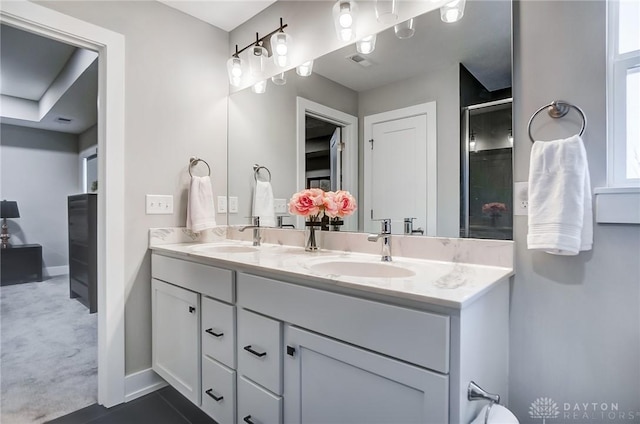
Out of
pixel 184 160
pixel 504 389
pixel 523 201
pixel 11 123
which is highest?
pixel 11 123

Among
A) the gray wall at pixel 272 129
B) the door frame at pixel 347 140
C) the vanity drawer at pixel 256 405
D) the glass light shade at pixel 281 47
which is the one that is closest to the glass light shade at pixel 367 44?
the gray wall at pixel 272 129

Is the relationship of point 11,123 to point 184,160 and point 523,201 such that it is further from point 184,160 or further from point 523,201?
point 523,201

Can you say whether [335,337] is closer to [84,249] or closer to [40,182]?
[84,249]

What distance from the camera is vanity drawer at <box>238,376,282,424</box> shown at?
3.83ft

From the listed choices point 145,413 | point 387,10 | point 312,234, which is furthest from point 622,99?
point 145,413

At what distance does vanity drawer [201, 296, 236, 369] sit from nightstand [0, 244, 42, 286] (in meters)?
4.85

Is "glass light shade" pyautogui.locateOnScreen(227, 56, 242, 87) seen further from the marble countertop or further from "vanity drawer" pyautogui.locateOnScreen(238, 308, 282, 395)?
"vanity drawer" pyautogui.locateOnScreen(238, 308, 282, 395)

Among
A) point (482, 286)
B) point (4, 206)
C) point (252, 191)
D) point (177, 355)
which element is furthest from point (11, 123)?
point (482, 286)

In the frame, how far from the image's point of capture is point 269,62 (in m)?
2.07

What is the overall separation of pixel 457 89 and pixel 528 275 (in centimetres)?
78

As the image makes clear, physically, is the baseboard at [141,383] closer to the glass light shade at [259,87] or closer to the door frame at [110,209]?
the door frame at [110,209]

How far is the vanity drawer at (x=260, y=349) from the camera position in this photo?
116cm

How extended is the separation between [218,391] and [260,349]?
15.5 inches

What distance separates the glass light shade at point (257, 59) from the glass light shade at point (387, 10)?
848 millimetres
